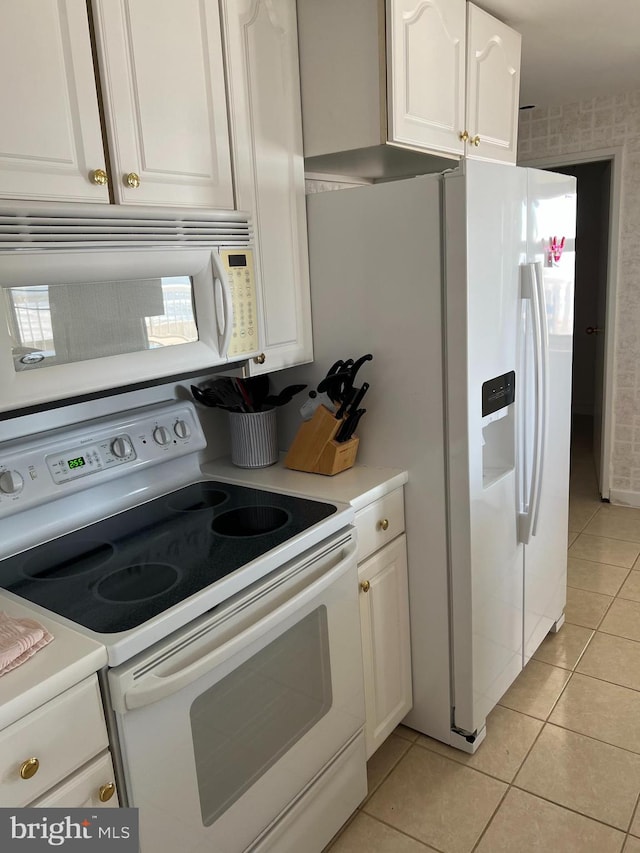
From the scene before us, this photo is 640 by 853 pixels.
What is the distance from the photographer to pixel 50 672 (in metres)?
1.15

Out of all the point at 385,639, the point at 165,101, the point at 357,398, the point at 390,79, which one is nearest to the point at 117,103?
the point at 165,101

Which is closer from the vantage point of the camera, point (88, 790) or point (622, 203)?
point (88, 790)

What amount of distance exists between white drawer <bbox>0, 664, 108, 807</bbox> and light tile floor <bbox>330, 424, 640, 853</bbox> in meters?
1.00

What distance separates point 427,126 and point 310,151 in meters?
0.35

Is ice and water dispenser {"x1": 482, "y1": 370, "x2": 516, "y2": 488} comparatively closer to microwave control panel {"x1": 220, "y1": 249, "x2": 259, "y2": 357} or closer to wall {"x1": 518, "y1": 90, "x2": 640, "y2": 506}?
microwave control panel {"x1": 220, "y1": 249, "x2": 259, "y2": 357}

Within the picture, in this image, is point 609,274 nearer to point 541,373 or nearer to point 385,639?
point 541,373

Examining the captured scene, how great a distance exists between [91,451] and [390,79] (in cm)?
125

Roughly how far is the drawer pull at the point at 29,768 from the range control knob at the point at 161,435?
97 cm

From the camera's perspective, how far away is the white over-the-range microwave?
1.37m

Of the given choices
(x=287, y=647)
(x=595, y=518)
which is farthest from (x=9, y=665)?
(x=595, y=518)

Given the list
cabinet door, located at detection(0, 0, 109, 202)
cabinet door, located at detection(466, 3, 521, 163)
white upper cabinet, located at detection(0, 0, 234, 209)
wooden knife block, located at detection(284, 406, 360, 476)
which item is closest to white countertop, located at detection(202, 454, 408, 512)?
wooden knife block, located at detection(284, 406, 360, 476)

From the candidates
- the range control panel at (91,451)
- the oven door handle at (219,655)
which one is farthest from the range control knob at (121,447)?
the oven door handle at (219,655)

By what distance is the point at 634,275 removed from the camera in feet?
12.2

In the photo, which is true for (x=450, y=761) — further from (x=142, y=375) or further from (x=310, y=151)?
(x=310, y=151)
